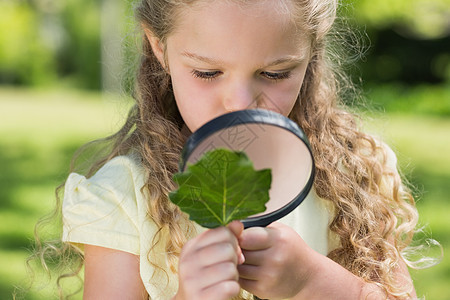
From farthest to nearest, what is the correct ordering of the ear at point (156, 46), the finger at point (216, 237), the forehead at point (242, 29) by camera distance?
the ear at point (156, 46) < the forehead at point (242, 29) < the finger at point (216, 237)

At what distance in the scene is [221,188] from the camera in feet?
5.29

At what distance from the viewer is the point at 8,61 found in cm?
2625

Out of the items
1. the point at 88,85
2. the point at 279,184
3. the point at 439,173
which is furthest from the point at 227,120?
the point at 88,85

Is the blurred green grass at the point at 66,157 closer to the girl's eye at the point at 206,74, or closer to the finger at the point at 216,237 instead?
the girl's eye at the point at 206,74

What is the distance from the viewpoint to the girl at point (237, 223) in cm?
210

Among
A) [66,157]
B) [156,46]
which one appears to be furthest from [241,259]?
[66,157]

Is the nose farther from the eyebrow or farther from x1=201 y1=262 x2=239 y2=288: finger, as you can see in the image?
x1=201 y1=262 x2=239 y2=288: finger

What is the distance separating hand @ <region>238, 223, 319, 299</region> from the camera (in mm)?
1871

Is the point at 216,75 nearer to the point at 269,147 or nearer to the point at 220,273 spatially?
the point at 269,147

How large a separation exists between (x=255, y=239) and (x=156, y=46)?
3.83ft

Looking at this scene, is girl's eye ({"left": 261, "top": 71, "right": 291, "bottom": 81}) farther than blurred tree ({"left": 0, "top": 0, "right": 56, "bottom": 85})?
No

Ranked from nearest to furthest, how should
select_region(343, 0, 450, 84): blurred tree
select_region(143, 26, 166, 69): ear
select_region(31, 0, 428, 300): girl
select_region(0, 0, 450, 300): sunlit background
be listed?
select_region(31, 0, 428, 300): girl
select_region(143, 26, 166, 69): ear
select_region(0, 0, 450, 300): sunlit background
select_region(343, 0, 450, 84): blurred tree

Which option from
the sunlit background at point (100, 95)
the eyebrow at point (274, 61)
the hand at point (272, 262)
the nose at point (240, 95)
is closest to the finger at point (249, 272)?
the hand at point (272, 262)

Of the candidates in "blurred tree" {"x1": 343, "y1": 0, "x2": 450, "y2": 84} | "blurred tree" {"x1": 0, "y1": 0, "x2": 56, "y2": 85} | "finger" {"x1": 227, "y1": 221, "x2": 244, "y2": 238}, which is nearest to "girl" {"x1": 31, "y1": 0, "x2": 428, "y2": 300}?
"finger" {"x1": 227, "y1": 221, "x2": 244, "y2": 238}
